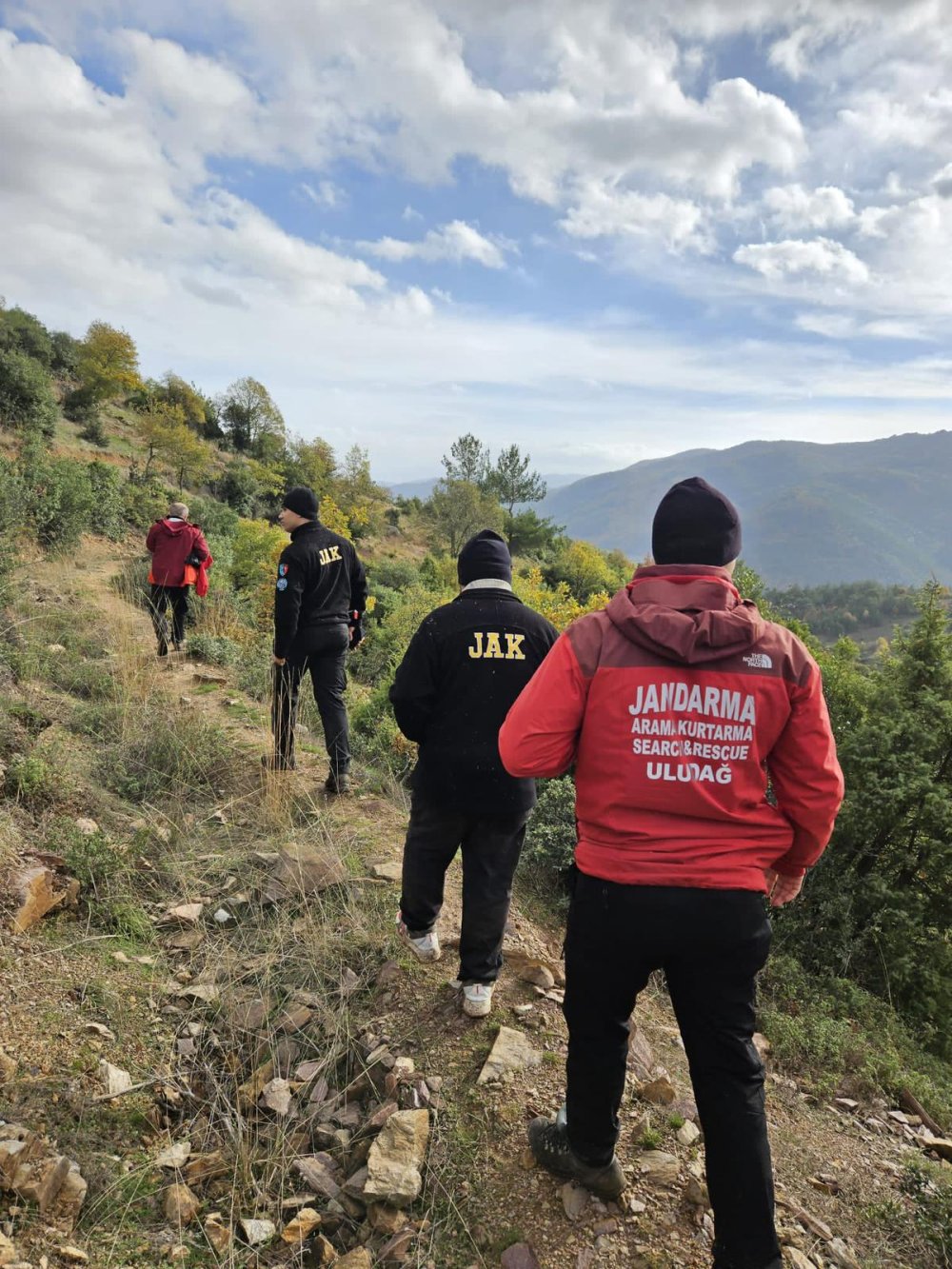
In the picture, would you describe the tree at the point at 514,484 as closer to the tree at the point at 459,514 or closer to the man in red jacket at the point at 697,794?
the tree at the point at 459,514

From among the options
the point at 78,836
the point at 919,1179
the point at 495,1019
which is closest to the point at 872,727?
the point at 919,1179

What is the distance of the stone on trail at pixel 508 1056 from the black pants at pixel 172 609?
20.0 ft

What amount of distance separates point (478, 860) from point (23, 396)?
25096mm

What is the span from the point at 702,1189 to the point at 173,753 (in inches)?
151

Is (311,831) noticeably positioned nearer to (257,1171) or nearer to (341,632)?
(341,632)

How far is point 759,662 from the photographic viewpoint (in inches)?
65.7

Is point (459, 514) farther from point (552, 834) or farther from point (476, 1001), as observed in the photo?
point (476, 1001)

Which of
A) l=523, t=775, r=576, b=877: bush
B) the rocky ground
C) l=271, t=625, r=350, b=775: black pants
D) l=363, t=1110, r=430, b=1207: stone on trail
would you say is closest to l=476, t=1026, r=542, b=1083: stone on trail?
the rocky ground

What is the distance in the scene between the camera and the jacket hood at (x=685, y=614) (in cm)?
163

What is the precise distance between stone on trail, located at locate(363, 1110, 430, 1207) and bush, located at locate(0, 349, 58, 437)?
23242 millimetres

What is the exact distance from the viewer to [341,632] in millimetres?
4484

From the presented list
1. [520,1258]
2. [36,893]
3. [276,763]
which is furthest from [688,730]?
[276,763]

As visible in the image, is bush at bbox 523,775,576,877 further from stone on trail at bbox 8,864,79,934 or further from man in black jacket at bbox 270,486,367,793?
stone on trail at bbox 8,864,79,934

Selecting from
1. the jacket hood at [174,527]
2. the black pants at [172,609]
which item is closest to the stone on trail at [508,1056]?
the black pants at [172,609]
